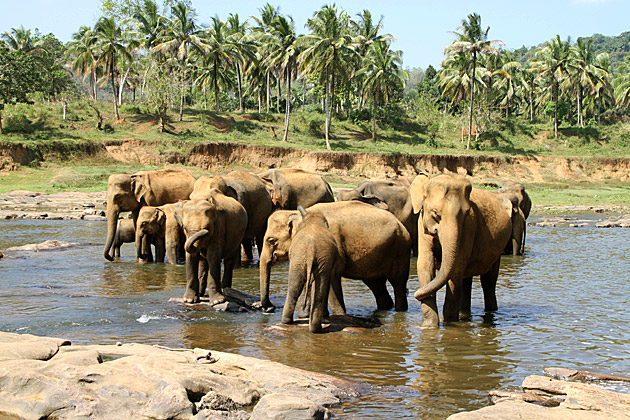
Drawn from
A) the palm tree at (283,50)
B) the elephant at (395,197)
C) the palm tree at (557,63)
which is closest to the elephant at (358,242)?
the elephant at (395,197)

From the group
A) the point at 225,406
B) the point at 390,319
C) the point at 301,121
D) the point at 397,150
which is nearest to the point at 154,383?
the point at 225,406

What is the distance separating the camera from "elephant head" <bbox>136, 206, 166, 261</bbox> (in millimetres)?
16609

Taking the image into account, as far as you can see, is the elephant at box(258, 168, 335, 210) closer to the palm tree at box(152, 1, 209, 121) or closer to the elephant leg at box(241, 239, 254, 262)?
the elephant leg at box(241, 239, 254, 262)

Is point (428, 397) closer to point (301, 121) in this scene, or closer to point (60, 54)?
point (301, 121)

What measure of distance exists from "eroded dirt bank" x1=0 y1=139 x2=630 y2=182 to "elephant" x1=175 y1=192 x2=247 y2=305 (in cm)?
3469

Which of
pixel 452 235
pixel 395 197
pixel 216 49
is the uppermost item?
pixel 216 49

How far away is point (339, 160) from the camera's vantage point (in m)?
51.9

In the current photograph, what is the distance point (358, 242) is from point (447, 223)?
1.47 metres

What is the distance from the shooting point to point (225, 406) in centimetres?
618

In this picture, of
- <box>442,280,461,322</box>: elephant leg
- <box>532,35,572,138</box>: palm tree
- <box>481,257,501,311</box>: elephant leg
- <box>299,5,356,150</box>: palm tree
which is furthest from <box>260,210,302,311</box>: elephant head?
<box>532,35,572,138</box>: palm tree

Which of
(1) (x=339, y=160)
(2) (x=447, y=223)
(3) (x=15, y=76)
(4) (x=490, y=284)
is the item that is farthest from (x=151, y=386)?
(3) (x=15, y=76)

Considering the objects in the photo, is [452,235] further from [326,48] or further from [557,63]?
[557,63]

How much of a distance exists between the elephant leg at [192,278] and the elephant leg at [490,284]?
4675mm

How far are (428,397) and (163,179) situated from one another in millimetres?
12596
